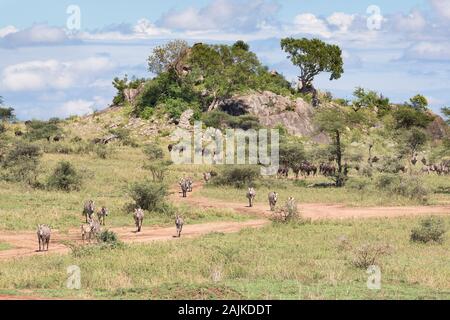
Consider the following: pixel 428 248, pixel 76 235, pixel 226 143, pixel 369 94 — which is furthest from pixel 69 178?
pixel 369 94

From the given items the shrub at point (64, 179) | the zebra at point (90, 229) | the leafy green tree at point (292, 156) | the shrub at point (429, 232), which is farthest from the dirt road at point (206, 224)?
the leafy green tree at point (292, 156)

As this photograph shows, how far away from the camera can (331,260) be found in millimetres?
22234

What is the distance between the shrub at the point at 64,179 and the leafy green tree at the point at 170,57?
4269cm

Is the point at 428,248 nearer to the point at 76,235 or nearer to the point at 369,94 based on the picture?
the point at 76,235

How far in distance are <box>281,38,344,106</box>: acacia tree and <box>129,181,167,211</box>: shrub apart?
54.4 m

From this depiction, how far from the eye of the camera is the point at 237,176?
46344 millimetres

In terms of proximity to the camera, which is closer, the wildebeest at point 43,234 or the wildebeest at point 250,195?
the wildebeest at point 43,234

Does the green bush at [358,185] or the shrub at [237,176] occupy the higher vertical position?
the shrub at [237,176]

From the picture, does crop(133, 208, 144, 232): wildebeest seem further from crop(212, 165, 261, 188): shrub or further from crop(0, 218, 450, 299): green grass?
crop(212, 165, 261, 188): shrub

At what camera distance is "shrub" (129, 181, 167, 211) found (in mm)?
34281

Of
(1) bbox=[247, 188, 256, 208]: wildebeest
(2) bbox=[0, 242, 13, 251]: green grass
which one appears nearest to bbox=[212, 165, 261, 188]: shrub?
(1) bbox=[247, 188, 256, 208]: wildebeest

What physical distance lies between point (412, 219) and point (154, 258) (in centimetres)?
1464

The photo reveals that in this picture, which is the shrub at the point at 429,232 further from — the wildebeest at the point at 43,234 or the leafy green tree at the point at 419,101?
the leafy green tree at the point at 419,101

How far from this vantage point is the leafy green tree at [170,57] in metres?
83.7
